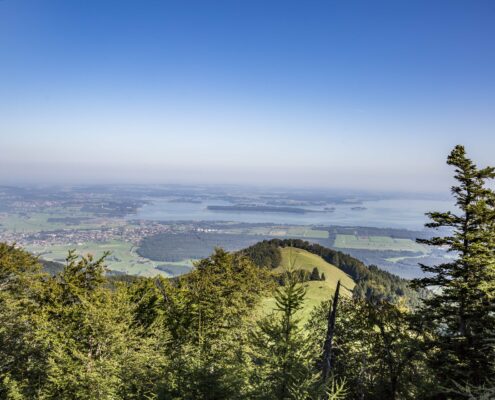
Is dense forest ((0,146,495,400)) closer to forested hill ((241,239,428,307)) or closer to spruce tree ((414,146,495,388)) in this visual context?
spruce tree ((414,146,495,388))

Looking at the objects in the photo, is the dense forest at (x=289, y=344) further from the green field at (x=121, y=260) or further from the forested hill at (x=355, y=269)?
the green field at (x=121, y=260)

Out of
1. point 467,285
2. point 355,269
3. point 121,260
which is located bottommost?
point 121,260

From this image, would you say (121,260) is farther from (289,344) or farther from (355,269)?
(289,344)

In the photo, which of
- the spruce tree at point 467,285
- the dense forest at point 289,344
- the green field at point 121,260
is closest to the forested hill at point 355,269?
the green field at point 121,260

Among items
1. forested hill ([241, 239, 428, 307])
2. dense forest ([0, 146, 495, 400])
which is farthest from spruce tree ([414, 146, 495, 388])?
forested hill ([241, 239, 428, 307])

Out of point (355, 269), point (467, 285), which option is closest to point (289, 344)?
point (467, 285)
